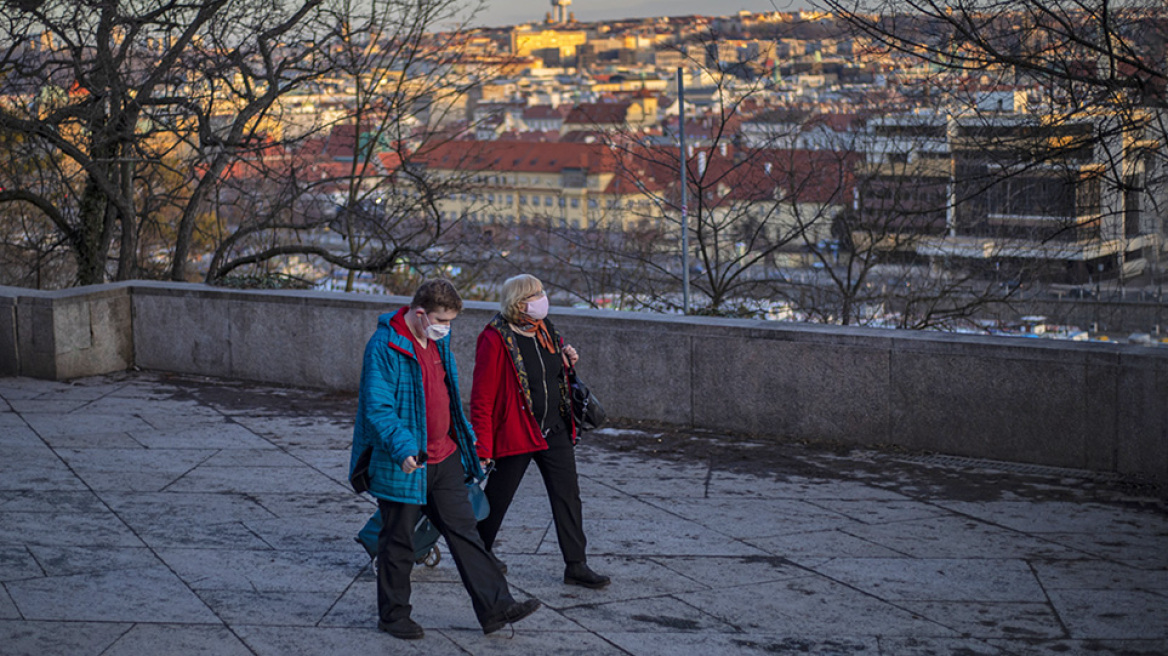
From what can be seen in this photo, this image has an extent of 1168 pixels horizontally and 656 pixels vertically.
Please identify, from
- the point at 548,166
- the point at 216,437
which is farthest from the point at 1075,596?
the point at 548,166

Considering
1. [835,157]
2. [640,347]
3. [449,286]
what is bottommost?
[640,347]

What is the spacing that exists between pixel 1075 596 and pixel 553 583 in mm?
2322

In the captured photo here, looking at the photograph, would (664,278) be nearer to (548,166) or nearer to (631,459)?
(631,459)

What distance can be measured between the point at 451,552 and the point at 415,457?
47 cm

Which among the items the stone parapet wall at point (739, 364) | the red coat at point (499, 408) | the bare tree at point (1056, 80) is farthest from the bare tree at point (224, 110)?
the red coat at point (499, 408)

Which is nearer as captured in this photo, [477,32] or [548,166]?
[477,32]

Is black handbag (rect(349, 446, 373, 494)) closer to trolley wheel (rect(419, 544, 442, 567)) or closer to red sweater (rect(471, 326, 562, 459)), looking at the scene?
red sweater (rect(471, 326, 562, 459))

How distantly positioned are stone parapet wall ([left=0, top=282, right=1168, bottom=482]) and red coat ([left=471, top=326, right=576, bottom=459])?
12.0ft

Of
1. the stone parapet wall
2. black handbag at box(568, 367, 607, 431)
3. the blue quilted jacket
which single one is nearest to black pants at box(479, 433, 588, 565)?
black handbag at box(568, 367, 607, 431)

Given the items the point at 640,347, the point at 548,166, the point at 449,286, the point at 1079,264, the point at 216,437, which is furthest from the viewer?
Answer: the point at 548,166

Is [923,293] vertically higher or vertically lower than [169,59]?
lower

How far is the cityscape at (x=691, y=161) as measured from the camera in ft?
32.3

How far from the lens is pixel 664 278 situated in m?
16.9

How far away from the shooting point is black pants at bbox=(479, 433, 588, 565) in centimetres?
536
